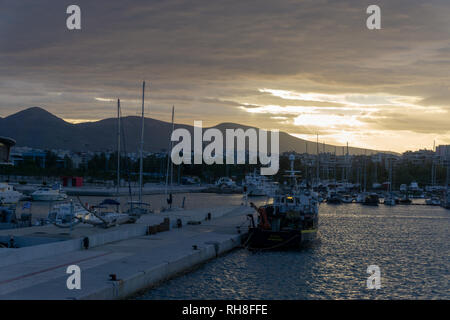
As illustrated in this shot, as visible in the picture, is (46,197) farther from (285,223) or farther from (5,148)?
(285,223)

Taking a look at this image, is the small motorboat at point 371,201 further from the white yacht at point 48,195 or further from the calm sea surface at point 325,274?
the calm sea surface at point 325,274

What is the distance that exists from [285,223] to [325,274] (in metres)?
8.96

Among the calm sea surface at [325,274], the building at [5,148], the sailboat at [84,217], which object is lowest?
the calm sea surface at [325,274]

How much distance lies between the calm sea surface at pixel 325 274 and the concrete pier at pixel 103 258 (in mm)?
812

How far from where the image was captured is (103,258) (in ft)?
71.0

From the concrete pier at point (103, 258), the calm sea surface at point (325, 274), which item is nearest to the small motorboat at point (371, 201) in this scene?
the calm sea surface at point (325, 274)

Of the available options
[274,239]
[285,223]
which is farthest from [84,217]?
[285,223]

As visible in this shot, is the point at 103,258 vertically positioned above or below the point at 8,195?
below

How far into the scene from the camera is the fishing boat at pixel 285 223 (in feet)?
104

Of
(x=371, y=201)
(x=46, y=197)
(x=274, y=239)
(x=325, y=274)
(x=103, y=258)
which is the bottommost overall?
(x=325, y=274)

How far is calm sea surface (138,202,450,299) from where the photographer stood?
21.5m
